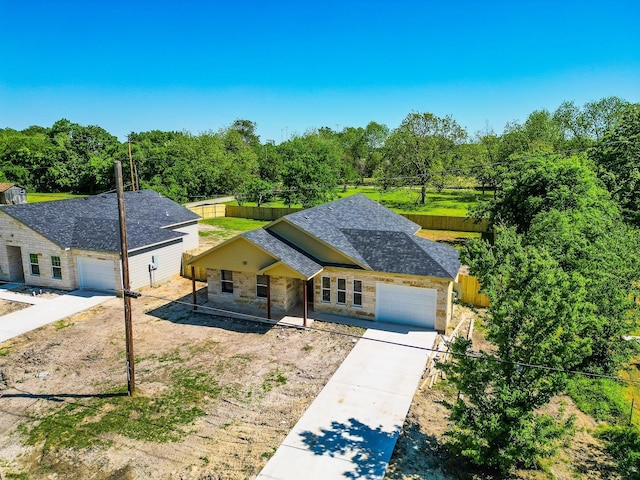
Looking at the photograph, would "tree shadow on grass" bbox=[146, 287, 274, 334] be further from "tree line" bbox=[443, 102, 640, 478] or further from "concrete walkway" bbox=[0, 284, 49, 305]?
"tree line" bbox=[443, 102, 640, 478]

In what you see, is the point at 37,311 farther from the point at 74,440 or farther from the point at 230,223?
the point at 230,223

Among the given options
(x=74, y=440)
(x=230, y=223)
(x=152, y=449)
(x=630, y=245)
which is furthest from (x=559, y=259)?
(x=230, y=223)

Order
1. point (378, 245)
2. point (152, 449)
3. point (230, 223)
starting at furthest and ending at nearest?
1. point (230, 223)
2. point (378, 245)
3. point (152, 449)

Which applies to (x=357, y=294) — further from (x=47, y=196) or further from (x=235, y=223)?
(x=47, y=196)

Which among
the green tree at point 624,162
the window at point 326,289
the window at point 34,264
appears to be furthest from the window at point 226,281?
the green tree at point 624,162

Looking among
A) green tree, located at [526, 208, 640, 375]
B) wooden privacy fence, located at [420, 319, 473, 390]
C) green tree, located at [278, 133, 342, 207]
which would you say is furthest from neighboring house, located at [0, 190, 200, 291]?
green tree, located at [278, 133, 342, 207]

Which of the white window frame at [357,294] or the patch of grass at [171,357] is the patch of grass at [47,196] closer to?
the patch of grass at [171,357]

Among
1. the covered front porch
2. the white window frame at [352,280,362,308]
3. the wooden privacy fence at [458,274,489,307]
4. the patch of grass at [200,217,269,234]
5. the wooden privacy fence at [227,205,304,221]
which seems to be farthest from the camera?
the wooden privacy fence at [227,205,304,221]

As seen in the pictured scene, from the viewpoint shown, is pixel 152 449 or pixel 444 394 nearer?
pixel 152 449
